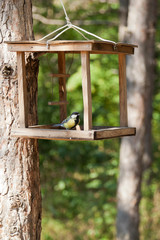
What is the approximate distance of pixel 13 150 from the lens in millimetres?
3016

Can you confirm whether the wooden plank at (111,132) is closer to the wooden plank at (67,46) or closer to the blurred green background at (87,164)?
the wooden plank at (67,46)

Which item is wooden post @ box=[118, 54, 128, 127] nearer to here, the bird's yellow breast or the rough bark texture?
the bird's yellow breast

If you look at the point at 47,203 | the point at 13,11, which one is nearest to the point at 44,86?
the point at 47,203

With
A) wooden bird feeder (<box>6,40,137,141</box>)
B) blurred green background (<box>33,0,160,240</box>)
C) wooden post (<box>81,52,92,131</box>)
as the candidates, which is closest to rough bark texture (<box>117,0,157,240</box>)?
blurred green background (<box>33,0,160,240</box>)

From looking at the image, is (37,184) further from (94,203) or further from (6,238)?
(94,203)

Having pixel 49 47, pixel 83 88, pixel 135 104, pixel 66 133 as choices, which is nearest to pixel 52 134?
pixel 66 133

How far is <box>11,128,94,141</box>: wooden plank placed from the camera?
8.83 feet

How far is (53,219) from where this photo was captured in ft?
25.4

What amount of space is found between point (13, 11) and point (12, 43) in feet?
1.21

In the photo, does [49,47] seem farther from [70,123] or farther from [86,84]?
[70,123]

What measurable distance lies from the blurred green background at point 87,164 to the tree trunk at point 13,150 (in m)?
3.97

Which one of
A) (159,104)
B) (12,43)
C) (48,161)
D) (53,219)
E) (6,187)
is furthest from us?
(159,104)

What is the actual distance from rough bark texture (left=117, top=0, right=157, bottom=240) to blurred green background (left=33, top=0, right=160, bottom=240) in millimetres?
1175

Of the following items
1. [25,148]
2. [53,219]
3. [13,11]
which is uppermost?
[13,11]
